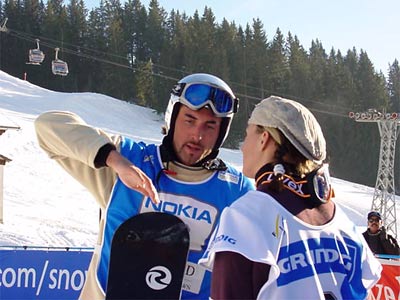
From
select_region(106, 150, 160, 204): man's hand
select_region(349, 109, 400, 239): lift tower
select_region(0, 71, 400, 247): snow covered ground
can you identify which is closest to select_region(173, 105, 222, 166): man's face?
select_region(106, 150, 160, 204): man's hand

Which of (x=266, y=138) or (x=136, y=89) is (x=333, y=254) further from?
(x=136, y=89)

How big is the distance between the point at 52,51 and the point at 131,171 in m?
58.8

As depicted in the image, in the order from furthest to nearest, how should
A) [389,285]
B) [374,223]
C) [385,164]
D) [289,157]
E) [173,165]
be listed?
[385,164] < [374,223] < [389,285] < [173,165] < [289,157]

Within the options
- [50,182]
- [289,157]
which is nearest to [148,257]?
[289,157]

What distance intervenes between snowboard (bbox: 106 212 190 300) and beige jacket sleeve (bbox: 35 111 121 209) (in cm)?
26

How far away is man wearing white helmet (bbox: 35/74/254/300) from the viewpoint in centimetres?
240

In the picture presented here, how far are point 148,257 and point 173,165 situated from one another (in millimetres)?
439

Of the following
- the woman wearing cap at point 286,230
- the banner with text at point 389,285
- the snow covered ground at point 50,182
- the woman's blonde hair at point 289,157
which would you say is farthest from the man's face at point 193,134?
the snow covered ground at point 50,182

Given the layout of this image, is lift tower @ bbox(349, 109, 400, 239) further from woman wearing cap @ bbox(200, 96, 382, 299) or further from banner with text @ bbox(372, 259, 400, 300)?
woman wearing cap @ bbox(200, 96, 382, 299)

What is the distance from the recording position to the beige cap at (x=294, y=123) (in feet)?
6.00

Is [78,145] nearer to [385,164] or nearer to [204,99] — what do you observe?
[204,99]

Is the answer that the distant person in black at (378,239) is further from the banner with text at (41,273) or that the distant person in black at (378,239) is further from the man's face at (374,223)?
the banner with text at (41,273)

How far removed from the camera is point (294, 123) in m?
1.84

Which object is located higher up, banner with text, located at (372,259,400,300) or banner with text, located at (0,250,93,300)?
banner with text, located at (372,259,400,300)
